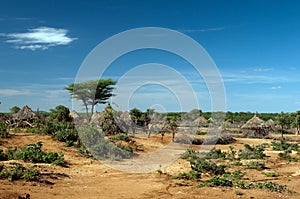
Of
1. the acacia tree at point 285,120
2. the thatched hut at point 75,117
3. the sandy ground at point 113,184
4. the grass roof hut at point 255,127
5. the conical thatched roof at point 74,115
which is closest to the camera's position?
the sandy ground at point 113,184

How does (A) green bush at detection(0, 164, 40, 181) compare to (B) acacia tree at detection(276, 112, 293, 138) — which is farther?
(B) acacia tree at detection(276, 112, 293, 138)

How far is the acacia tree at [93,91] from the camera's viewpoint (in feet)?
130

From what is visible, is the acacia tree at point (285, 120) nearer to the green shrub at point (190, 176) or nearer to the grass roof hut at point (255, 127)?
the grass roof hut at point (255, 127)

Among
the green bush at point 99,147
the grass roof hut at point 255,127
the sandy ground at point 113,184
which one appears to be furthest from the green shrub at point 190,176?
the grass roof hut at point 255,127

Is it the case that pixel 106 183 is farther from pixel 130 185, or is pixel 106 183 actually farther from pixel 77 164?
pixel 77 164

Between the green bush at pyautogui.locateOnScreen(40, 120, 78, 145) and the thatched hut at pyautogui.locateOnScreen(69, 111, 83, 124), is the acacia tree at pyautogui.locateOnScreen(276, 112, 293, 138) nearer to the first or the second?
the thatched hut at pyautogui.locateOnScreen(69, 111, 83, 124)

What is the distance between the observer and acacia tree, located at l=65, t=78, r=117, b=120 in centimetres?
3972

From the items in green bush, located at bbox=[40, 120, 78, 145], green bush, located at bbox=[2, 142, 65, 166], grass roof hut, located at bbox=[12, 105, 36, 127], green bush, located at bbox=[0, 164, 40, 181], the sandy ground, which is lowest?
the sandy ground

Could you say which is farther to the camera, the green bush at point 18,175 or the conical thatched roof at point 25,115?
the conical thatched roof at point 25,115

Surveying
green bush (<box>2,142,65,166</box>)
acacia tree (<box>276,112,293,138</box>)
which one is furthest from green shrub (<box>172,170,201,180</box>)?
acacia tree (<box>276,112,293,138</box>)

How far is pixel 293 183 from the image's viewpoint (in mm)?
11977

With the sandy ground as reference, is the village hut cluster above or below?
above

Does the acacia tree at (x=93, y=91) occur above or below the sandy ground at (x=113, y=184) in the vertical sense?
above

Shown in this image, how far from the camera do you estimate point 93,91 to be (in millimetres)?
39562
